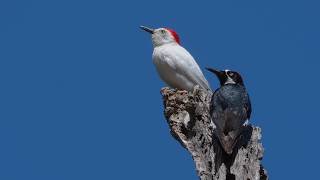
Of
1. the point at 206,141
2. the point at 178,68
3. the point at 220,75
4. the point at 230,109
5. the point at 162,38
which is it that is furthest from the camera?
the point at 162,38

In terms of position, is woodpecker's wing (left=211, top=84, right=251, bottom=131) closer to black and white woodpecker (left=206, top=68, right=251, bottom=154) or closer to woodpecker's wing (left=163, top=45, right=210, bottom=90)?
black and white woodpecker (left=206, top=68, right=251, bottom=154)

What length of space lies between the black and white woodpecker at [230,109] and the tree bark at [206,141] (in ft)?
0.30

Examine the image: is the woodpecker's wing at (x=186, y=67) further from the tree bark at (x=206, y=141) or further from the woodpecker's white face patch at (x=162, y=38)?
the tree bark at (x=206, y=141)

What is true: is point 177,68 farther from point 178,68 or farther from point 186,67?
point 186,67

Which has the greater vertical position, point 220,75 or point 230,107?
point 220,75

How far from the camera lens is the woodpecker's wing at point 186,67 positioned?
11.9m

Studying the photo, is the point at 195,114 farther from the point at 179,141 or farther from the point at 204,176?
the point at 204,176

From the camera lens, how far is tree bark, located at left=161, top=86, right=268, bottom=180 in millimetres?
8867

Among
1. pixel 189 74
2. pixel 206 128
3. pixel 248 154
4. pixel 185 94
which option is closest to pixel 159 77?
pixel 189 74

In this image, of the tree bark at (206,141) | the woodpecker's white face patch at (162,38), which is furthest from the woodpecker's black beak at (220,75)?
the woodpecker's white face patch at (162,38)

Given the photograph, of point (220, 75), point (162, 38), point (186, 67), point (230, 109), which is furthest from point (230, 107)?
point (162, 38)

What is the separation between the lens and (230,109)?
384 inches

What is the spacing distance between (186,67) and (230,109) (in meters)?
2.32

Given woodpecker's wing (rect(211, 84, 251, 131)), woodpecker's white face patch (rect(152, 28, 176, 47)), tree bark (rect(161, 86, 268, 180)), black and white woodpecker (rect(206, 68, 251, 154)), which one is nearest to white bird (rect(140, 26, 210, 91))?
woodpecker's white face patch (rect(152, 28, 176, 47))
